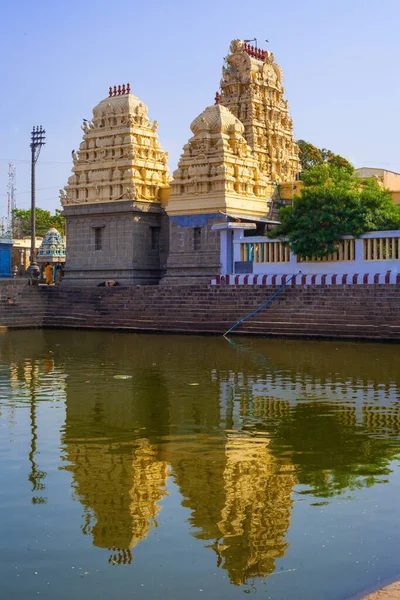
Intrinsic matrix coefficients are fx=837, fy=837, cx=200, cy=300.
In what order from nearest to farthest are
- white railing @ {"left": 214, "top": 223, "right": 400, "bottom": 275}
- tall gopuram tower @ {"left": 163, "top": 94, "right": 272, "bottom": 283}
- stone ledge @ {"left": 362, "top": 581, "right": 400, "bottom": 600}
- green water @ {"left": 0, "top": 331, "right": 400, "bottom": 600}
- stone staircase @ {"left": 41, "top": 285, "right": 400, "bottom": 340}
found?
stone ledge @ {"left": 362, "top": 581, "right": 400, "bottom": 600}
green water @ {"left": 0, "top": 331, "right": 400, "bottom": 600}
stone staircase @ {"left": 41, "top": 285, "right": 400, "bottom": 340}
white railing @ {"left": 214, "top": 223, "right": 400, "bottom": 275}
tall gopuram tower @ {"left": 163, "top": 94, "right": 272, "bottom": 283}

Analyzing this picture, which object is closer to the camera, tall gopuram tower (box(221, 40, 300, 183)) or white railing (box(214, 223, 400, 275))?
white railing (box(214, 223, 400, 275))

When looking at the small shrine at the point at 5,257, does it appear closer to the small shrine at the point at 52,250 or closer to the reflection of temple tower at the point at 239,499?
the small shrine at the point at 52,250

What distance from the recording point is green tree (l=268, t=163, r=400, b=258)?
2889 cm

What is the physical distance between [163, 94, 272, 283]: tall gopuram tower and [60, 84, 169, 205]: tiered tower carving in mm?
2145

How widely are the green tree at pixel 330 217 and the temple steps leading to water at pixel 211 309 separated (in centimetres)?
207

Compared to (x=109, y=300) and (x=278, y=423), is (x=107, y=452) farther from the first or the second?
(x=109, y=300)

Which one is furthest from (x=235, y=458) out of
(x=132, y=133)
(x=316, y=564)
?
(x=132, y=133)

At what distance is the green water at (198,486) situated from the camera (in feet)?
19.4

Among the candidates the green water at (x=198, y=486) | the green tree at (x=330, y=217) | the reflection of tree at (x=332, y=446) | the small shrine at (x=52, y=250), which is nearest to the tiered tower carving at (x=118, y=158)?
the green tree at (x=330, y=217)

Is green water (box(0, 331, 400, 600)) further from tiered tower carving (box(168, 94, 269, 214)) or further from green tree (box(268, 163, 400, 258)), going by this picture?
tiered tower carving (box(168, 94, 269, 214))

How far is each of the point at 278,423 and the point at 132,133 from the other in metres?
27.6

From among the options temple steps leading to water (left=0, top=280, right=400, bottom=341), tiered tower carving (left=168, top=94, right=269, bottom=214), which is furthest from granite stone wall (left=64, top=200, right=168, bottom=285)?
temple steps leading to water (left=0, top=280, right=400, bottom=341)

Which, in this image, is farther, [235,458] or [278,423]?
[278,423]

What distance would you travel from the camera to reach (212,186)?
3459 cm
